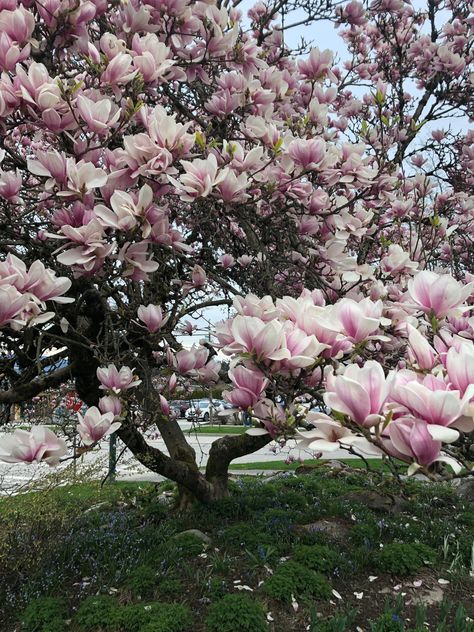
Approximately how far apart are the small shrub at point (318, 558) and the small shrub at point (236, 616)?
2.28ft

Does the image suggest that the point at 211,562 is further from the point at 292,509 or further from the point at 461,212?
the point at 461,212

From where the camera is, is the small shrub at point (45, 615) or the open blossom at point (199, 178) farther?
the small shrub at point (45, 615)

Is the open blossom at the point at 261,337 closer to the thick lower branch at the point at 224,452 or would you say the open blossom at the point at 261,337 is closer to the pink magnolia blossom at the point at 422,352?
the pink magnolia blossom at the point at 422,352

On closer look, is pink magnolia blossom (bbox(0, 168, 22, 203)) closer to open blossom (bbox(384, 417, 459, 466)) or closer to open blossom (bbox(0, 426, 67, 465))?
open blossom (bbox(0, 426, 67, 465))

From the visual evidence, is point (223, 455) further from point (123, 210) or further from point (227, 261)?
point (123, 210)

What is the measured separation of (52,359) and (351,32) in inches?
183

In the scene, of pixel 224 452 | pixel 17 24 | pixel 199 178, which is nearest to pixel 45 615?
pixel 224 452

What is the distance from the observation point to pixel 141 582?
346 cm

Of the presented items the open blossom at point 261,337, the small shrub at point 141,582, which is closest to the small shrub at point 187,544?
the small shrub at point 141,582

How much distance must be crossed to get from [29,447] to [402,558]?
3209 millimetres

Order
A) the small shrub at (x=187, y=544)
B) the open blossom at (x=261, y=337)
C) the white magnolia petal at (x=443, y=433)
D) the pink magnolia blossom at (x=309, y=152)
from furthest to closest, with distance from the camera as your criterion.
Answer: the small shrub at (x=187, y=544), the pink magnolia blossom at (x=309, y=152), the open blossom at (x=261, y=337), the white magnolia petal at (x=443, y=433)

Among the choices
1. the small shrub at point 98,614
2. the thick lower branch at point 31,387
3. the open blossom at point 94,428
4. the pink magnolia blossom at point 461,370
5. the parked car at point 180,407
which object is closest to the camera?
the pink magnolia blossom at point 461,370

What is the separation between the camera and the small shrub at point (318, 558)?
3.72 m

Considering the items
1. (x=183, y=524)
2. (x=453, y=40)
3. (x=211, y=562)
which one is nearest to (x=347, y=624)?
(x=211, y=562)
